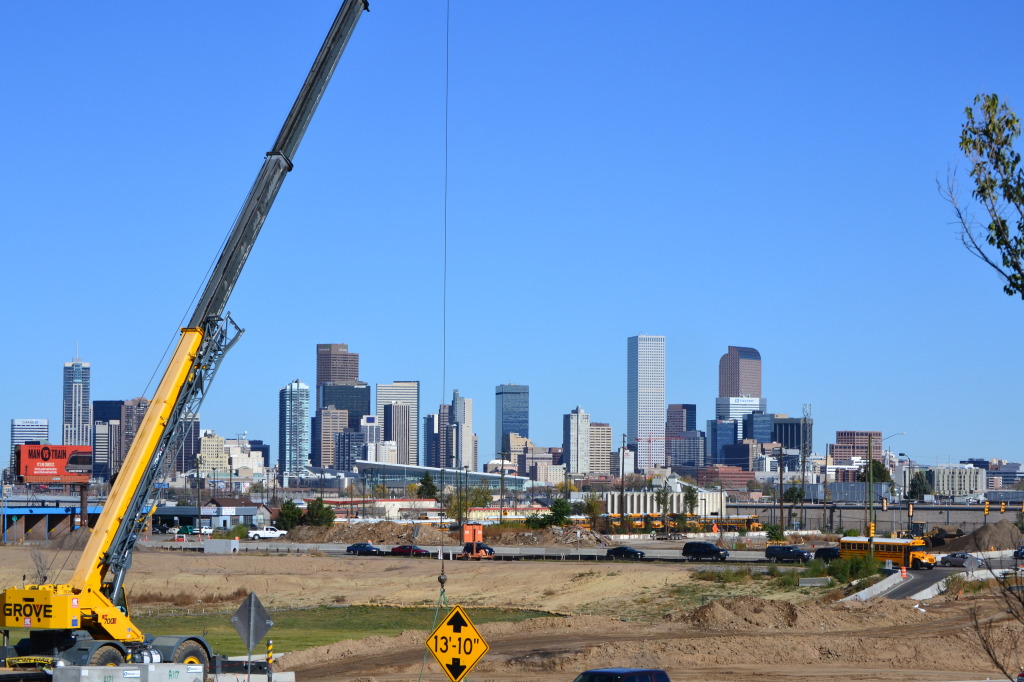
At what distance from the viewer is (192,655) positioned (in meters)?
27.7

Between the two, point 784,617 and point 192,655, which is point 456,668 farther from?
point 784,617

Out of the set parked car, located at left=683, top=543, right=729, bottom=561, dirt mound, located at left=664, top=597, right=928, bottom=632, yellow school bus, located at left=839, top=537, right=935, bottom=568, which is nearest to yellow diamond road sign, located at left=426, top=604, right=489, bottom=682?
dirt mound, located at left=664, top=597, right=928, bottom=632

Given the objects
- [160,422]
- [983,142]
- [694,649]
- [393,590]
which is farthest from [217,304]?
[393,590]

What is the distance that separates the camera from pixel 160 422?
2669cm

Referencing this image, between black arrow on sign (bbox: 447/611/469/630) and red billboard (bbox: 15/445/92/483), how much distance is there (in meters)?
108

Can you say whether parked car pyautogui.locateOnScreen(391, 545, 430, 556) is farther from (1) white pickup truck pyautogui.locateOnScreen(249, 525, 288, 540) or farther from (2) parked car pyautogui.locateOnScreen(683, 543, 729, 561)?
(1) white pickup truck pyautogui.locateOnScreen(249, 525, 288, 540)

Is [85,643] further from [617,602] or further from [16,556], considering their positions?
[16,556]

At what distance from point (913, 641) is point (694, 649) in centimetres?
779

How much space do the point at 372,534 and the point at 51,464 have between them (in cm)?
3306

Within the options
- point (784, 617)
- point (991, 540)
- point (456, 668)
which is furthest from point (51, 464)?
point (456, 668)

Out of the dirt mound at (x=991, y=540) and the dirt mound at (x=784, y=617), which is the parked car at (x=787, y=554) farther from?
the dirt mound at (x=784, y=617)

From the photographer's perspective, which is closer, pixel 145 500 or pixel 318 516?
pixel 145 500

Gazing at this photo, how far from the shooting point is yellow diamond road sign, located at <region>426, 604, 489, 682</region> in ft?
71.3

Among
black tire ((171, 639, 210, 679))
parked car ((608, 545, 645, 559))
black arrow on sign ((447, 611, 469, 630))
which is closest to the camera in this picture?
black arrow on sign ((447, 611, 469, 630))
